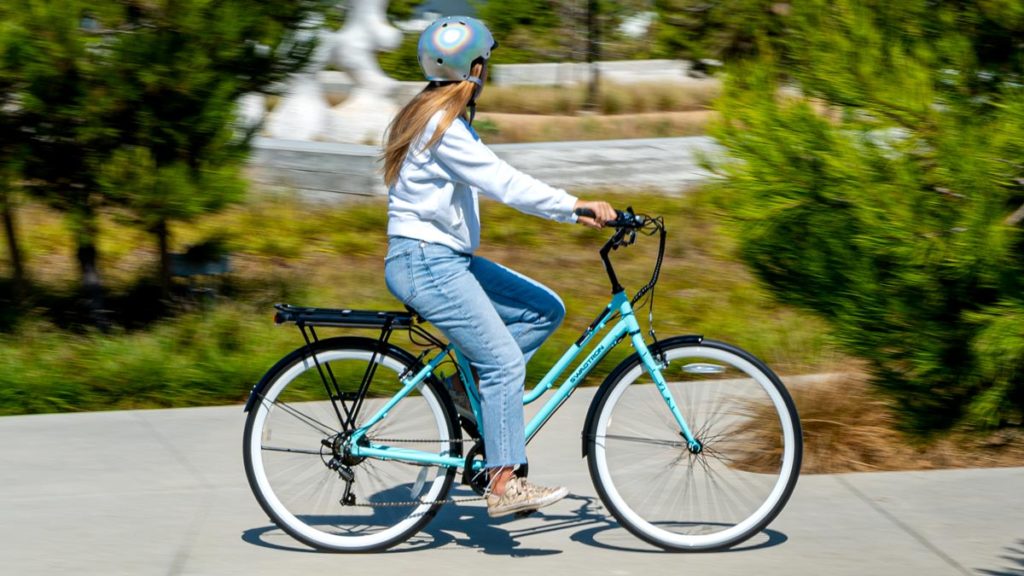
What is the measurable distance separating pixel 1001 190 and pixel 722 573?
1686mm

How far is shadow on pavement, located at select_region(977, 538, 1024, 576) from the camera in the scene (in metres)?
4.50

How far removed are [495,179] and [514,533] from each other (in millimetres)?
1345

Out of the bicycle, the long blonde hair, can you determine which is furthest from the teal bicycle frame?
the long blonde hair

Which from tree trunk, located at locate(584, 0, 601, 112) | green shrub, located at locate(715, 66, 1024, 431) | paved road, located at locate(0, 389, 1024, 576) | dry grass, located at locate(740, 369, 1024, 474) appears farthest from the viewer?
tree trunk, located at locate(584, 0, 601, 112)

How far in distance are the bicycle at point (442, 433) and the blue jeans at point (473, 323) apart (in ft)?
0.34

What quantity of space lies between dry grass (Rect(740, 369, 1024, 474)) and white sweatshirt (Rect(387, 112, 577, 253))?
165 cm

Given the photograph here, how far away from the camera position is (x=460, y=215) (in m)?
4.54

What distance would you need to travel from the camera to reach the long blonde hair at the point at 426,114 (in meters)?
4.43

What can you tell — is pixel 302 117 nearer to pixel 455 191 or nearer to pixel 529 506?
pixel 455 191

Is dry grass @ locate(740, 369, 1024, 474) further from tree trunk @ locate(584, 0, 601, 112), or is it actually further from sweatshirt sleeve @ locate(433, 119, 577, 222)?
tree trunk @ locate(584, 0, 601, 112)

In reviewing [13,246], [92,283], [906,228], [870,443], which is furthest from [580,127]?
[906,228]

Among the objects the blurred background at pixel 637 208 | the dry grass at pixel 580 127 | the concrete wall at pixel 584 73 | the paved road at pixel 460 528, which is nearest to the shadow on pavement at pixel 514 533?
the paved road at pixel 460 528

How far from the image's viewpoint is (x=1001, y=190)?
4930mm

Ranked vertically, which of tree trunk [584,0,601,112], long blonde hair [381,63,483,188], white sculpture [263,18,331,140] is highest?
long blonde hair [381,63,483,188]
